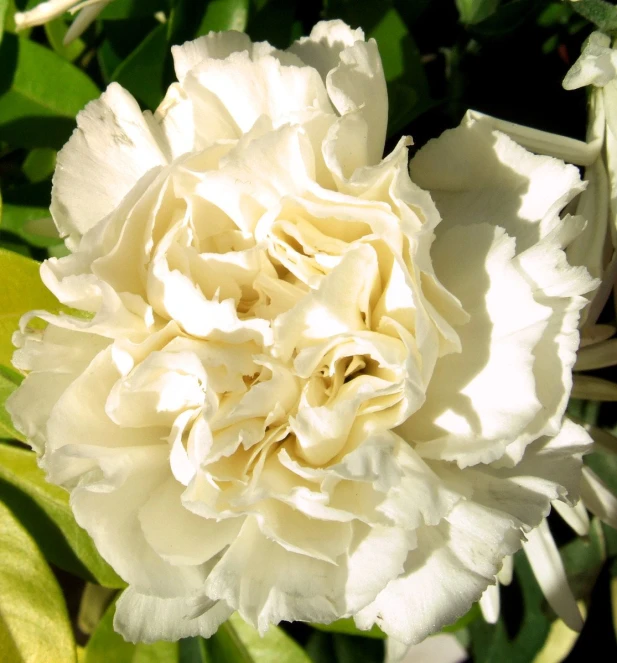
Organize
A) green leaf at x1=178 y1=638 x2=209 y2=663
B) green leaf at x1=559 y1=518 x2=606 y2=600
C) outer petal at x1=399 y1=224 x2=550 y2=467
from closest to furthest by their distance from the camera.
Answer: outer petal at x1=399 y1=224 x2=550 y2=467 < green leaf at x1=178 y1=638 x2=209 y2=663 < green leaf at x1=559 y1=518 x2=606 y2=600

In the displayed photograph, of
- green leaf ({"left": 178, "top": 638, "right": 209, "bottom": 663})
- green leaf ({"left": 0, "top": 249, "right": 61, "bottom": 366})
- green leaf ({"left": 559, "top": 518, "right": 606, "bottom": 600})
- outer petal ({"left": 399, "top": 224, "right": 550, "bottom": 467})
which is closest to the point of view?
outer petal ({"left": 399, "top": 224, "right": 550, "bottom": 467})

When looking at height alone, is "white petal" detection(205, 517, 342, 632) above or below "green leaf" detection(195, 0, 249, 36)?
below

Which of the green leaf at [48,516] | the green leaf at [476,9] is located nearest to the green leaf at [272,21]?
the green leaf at [476,9]

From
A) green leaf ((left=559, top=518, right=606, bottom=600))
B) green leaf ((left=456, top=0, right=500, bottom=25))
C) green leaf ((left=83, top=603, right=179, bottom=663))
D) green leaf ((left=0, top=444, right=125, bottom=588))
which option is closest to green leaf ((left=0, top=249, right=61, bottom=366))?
green leaf ((left=0, top=444, right=125, bottom=588))

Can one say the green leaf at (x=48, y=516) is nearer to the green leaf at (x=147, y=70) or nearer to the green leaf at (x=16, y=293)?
the green leaf at (x=16, y=293)

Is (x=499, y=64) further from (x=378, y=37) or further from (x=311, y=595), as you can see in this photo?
(x=311, y=595)

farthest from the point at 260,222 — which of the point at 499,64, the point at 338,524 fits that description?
the point at 499,64

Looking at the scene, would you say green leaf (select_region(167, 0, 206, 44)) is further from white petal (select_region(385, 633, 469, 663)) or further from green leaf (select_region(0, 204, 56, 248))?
white petal (select_region(385, 633, 469, 663))
